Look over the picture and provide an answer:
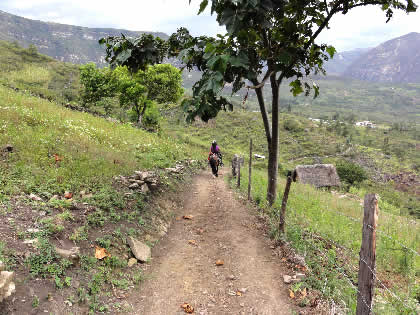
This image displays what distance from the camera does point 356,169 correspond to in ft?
121

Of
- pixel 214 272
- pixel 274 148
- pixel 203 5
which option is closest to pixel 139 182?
pixel 214 272

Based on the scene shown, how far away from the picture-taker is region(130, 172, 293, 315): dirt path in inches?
223

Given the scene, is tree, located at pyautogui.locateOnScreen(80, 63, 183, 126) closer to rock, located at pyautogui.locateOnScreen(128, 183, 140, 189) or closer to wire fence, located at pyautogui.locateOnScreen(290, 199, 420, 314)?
rock, located at pyautogui.locateOnScreen(128, 183, 140, 189)

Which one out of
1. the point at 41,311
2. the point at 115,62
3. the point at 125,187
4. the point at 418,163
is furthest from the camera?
the point at 418,163

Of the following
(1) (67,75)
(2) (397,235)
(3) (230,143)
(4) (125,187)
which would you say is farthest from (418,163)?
(1) (67,75)

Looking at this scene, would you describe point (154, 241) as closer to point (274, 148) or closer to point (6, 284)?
point (6, 284)

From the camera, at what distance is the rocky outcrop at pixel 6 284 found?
417 centimetres

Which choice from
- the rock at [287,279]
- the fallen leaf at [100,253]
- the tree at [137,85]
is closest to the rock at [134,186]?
the fallen leaf at [100,253]

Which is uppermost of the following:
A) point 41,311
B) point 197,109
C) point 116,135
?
point 197,109

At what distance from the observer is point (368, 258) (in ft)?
13.9

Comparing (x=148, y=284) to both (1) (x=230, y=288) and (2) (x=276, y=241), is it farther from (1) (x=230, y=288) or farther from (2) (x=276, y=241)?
(2) (x=276, y=241)

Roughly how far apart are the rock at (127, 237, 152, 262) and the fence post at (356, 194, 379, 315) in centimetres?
480

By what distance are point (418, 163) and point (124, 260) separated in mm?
97368

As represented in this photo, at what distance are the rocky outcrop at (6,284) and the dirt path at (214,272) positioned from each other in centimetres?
214
